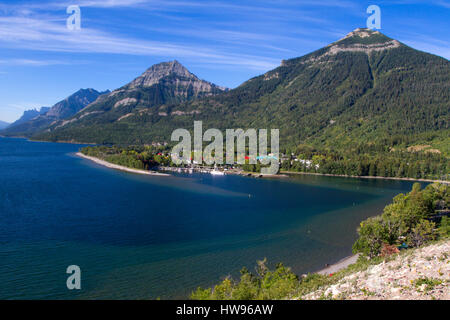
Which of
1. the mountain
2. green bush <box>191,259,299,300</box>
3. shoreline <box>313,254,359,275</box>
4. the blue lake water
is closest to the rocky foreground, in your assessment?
green bush <box>191,259,299,300</box>

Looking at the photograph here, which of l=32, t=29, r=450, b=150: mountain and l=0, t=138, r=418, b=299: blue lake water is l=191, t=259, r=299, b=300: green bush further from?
l=32, t=29, r=450, b=150: mountain

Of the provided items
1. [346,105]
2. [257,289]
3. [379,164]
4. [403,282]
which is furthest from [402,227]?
[346,105]

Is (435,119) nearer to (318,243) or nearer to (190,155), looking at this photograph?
(190,155)

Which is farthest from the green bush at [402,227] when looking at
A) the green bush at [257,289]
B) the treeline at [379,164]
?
the treeline at [379,164]

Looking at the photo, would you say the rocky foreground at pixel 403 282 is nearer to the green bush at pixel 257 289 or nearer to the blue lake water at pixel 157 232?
the green bush at pixel 257 289

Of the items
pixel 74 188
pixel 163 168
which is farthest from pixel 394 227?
pixel 163 168
